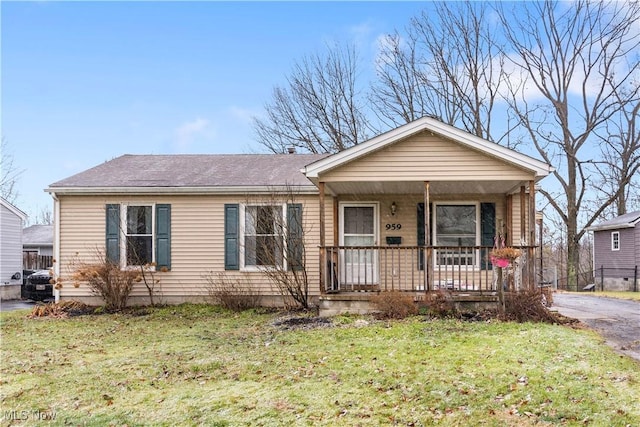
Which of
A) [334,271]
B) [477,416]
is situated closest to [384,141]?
[334,271]

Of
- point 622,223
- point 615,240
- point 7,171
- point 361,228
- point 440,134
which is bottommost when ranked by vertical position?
point 615,240

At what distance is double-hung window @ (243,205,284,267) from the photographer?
38.0 feet

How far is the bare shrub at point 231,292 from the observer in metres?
11.7

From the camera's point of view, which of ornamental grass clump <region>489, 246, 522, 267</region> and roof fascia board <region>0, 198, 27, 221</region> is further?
roof fascia board <region>0, 198, 27, 221</region>

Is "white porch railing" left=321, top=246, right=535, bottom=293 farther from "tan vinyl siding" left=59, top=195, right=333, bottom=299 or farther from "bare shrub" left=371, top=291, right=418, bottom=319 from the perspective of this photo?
"tan vinyl siding" left=59, top=195, right=333, bottom=299

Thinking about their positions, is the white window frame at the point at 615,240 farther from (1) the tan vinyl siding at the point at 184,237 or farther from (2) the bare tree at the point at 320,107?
(1) the tan vinyl siding at the point at 184,237

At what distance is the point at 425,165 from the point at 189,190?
545 centimetres

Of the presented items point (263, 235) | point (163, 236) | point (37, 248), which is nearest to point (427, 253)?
point (263, 235)

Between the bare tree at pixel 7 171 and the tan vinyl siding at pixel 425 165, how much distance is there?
82.3ft

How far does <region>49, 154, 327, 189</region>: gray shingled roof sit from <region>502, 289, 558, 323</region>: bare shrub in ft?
17.2

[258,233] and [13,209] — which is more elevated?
[13,209]

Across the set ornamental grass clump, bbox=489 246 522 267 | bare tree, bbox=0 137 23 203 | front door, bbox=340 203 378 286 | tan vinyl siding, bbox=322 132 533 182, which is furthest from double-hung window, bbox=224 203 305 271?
bare tree, bbox=0 137 23 203

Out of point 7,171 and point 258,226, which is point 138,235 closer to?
point 258,226

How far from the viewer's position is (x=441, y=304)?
959 centimetres
